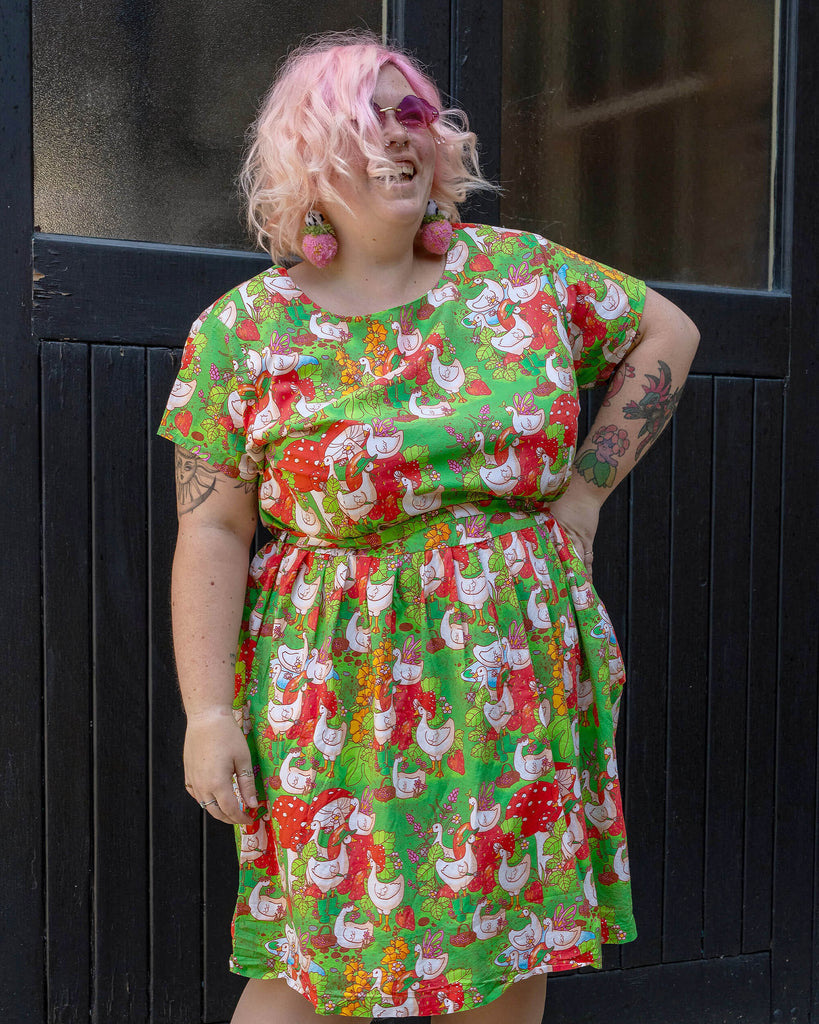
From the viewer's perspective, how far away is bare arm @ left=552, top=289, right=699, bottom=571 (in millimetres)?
1707

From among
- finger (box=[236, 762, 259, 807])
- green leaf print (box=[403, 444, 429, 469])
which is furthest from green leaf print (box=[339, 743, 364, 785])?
green leaf print (box=[403, 444, 429, 469])

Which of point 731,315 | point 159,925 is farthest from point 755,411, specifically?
point 159,925

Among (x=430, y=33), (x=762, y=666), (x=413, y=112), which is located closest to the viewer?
(x=413, y=112)

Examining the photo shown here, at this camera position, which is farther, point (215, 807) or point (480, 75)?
point (480, 75)

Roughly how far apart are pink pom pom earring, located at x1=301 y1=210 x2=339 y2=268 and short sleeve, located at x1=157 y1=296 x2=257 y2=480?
15 centimetres

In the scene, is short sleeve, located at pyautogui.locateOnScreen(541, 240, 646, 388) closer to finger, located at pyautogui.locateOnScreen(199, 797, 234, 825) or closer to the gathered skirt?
the gathered skirt

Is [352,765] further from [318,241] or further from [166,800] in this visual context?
[318,241]

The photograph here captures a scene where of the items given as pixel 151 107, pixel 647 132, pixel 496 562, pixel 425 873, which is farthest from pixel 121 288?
pixel 647 132

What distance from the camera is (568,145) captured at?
7.64 feet

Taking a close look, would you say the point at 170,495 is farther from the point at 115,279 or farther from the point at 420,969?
the point at 420,969

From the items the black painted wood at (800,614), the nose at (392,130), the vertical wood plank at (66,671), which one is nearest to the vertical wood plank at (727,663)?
the black painted wood at (800,614)

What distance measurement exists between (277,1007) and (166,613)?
731mm

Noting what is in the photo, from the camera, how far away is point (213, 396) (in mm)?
1489

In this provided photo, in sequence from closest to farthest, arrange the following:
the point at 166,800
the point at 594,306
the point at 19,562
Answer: the point at 594,306 → the point at 19,562 → the point at 166,800
